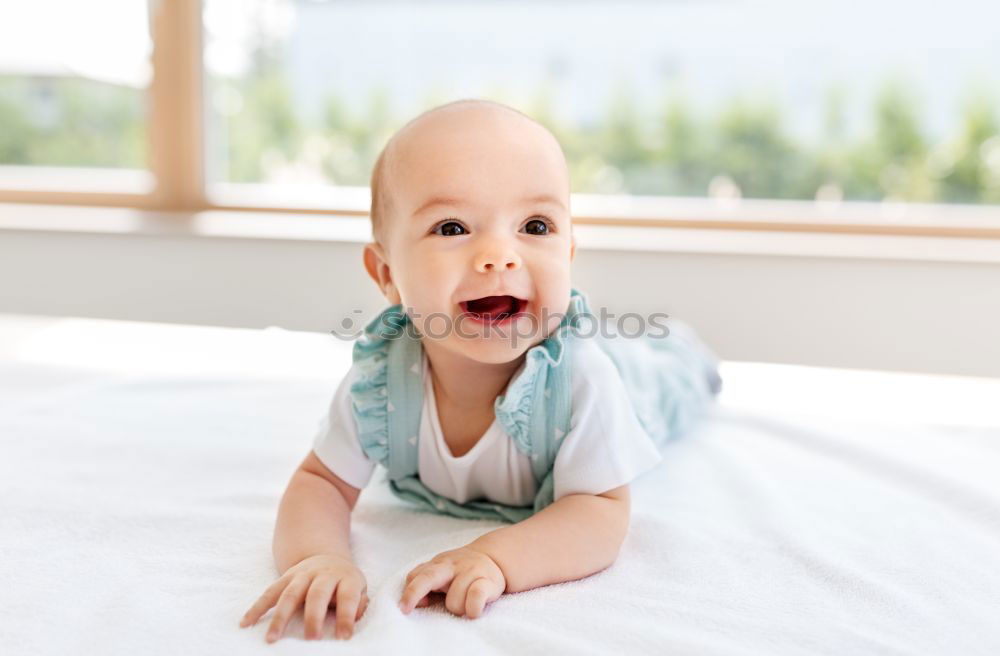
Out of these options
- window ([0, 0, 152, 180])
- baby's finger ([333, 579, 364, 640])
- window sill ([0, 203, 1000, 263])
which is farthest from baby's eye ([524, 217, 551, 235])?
window ([0, 0, 152, 180])

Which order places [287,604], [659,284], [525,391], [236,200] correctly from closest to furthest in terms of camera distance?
[287,604] < [525,391] < [659,284] < [236,200]

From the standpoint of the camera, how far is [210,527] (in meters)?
0.99

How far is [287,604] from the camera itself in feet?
2.55

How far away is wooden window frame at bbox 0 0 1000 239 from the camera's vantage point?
97.0 inches

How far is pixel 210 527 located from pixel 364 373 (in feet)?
0.76

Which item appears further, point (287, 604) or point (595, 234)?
point (595, 234)

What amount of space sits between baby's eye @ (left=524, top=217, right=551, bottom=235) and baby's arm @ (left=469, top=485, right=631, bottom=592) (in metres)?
0.27

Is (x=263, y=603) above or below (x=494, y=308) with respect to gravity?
below

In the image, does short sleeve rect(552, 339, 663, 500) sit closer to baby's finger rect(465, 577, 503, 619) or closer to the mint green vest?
the mint green vest

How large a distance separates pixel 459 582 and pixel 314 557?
0.46 feet

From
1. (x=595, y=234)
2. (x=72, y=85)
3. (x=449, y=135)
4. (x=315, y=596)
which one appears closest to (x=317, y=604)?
(x=315, y=596)

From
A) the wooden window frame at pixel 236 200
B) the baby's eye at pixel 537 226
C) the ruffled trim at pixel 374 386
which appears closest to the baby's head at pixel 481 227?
the baby's eye at pixel 537 226

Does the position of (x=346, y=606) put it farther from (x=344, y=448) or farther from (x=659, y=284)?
(x=659, y=284)

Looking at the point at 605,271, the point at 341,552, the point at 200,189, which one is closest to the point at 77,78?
the point at 200,189
